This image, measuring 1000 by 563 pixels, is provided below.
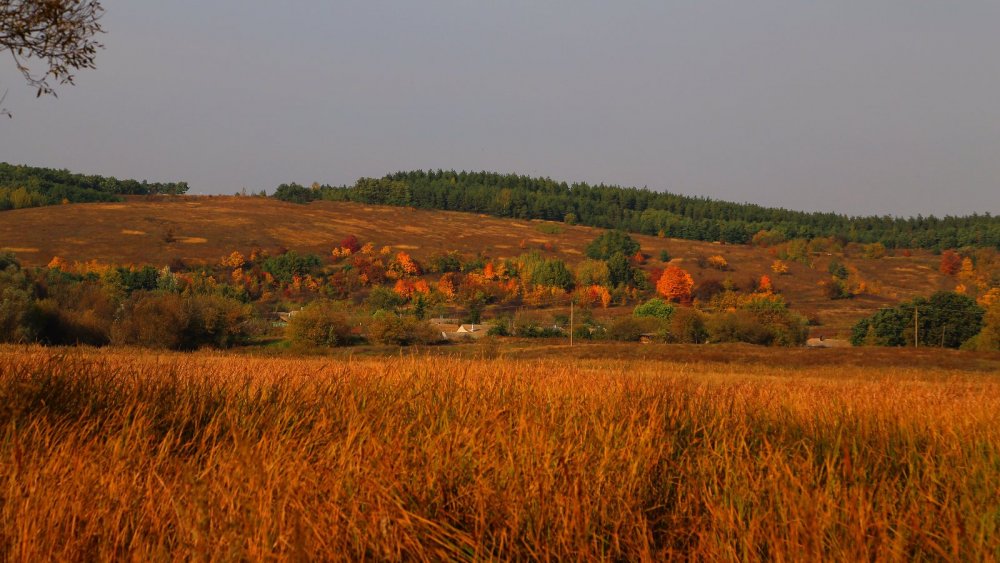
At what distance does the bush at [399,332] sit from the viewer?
60594 millimetres

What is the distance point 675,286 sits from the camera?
116438mm

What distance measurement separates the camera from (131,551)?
15.1ft

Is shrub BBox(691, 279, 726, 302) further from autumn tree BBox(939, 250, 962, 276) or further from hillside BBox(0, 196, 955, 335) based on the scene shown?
autumn tree BBox(939, 250, 962, 276)

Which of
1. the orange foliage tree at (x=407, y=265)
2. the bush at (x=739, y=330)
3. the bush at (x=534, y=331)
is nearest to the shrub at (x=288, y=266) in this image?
the orange foliage tree at (x=407, y=265)

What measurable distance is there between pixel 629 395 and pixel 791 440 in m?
1.81

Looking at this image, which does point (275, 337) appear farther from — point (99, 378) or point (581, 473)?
point (581, 473)

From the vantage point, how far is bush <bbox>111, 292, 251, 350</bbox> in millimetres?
47625

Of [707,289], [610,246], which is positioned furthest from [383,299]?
[610,246]

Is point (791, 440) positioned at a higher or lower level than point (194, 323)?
higher

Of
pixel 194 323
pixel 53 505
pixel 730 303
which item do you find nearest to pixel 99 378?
pixel 53 505

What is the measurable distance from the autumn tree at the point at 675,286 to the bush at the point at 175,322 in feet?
239

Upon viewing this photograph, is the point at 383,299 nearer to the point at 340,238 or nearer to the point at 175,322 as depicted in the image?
the point at 340,238

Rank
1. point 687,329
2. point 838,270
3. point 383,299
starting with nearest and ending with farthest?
point 687,329, point 383,299, point 838,270

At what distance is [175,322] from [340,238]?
8596 centimetres
